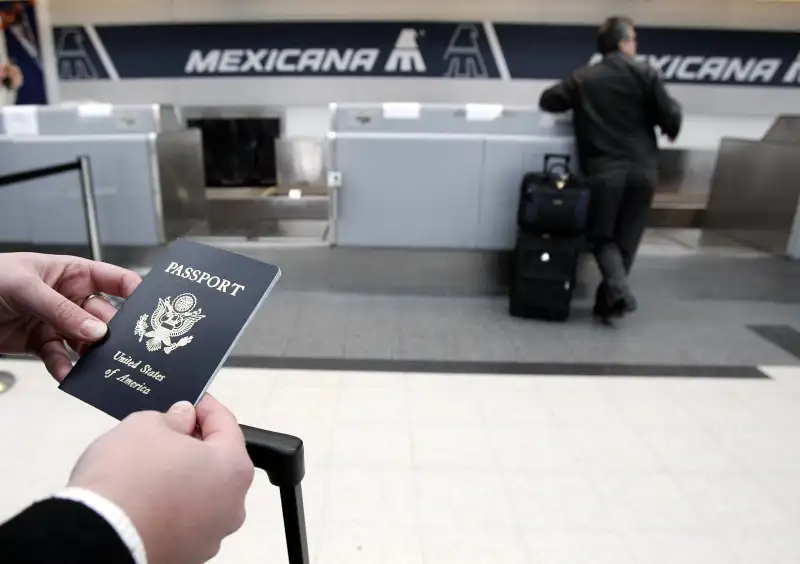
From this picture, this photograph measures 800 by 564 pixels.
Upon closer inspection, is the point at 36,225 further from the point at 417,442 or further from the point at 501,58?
the point at 501,58

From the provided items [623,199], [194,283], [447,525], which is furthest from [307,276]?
[194,283]

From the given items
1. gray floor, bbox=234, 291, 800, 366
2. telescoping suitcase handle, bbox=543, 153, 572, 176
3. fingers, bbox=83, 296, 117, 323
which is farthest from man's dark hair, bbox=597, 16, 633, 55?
fingers, bbox=83, 296, 117, 323

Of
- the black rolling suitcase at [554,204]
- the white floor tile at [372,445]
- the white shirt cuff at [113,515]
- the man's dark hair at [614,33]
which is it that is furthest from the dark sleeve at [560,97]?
the white shirt cuff at [113,515]

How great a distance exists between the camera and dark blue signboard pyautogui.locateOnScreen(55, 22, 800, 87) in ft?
18.4

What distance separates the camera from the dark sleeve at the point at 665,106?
122 inches

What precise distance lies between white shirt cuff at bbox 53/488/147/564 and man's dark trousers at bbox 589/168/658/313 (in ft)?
10.4

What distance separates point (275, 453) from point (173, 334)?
0.20m

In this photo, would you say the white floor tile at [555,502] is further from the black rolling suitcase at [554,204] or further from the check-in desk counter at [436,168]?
the check-in desk counter at [436,168]

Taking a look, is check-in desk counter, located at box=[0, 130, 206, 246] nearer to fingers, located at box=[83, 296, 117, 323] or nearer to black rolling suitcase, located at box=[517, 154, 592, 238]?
black rolling suitcase, located at box=[517, 154, 592, 238]

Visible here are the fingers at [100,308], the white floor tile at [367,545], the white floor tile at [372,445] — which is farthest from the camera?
the white floor tile at [372,445]

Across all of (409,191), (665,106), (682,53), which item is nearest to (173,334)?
(409,191)

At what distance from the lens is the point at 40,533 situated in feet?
1.34

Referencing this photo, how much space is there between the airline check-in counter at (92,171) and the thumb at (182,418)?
11.2 feet

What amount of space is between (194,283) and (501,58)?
560cm
